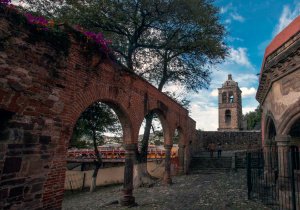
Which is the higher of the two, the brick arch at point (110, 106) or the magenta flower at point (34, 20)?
the magenta flower at point (34, 20)

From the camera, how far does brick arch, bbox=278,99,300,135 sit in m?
7.63

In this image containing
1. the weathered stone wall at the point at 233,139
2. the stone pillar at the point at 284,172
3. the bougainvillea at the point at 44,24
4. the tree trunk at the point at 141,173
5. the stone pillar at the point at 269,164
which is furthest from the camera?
the weathered stone wall at the point at 233,139

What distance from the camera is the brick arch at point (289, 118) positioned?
7.63 m

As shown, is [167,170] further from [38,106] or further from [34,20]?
[34,20]

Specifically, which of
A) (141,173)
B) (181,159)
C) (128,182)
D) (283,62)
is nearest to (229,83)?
(181,159)

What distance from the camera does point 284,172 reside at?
8117mm

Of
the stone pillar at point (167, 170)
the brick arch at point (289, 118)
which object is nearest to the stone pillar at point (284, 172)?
the brick arch at point (289, 118)

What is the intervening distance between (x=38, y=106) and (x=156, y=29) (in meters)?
10.7

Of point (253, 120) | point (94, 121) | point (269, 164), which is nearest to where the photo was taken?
point (269, 164)

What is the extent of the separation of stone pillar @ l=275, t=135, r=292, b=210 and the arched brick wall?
612cm

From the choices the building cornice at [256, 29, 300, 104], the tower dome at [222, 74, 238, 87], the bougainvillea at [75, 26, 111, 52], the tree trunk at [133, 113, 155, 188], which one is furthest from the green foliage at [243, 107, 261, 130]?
the bougainvillea at [75, 26, 111, 52]

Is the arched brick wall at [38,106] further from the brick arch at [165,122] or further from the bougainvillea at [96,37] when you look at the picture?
the brick arch at [165,122]

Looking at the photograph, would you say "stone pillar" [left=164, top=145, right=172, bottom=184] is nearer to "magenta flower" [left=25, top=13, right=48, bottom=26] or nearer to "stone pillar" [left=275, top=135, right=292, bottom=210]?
"stone pillar" [left=275, top=135, right=292, bottom=210]

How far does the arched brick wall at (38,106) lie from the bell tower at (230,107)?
36313mm
